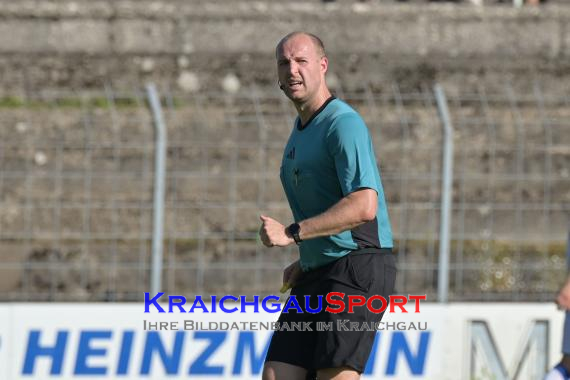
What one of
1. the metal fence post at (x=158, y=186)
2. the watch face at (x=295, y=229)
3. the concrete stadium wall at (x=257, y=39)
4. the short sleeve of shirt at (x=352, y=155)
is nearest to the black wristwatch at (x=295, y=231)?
the watch face at (x=295, y=229)

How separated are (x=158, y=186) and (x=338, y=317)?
3.64 metres

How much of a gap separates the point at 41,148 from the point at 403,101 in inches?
116

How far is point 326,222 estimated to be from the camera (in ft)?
14.9

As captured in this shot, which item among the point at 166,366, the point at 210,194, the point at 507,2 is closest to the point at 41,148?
the point at 210,194

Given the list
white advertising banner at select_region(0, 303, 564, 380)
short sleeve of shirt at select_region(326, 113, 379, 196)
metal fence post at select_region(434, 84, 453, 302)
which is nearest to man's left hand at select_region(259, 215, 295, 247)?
short sleeve of shirt at select_region(326, 113, 379, 196)

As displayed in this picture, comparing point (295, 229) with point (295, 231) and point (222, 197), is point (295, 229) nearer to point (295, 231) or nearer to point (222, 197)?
point (295, 231)

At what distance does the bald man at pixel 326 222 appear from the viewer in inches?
180

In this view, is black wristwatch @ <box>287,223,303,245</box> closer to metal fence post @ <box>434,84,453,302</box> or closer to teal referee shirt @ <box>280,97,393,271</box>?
teal referee shirt @ <box>280,97,393,271</box>

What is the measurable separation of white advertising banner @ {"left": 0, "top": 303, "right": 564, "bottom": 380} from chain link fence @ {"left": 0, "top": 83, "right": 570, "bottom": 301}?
0.56 metres

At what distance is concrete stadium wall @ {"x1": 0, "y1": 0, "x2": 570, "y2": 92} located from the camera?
10555 mm

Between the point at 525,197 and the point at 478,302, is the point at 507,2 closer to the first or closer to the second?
the point at 525,197

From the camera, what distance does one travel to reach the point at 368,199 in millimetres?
4566

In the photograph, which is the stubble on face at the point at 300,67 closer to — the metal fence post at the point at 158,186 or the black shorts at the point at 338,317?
the black shorts at the point at 338,317

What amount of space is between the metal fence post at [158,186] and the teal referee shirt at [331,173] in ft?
10.5
